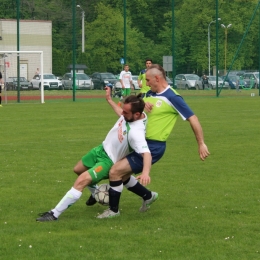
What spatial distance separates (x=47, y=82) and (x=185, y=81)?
11684mm

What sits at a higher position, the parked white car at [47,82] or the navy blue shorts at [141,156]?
the parked white car at [47,82]

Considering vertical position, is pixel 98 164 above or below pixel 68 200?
above

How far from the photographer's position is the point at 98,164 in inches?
327

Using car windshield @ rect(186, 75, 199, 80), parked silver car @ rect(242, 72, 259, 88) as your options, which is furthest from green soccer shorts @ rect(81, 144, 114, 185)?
parked silver car @ rect(242, 72, 259, 88)

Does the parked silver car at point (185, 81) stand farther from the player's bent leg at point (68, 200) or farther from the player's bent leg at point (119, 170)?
the player's bent leg at point (68, 200)

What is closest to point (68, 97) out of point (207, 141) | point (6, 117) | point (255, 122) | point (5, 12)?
point (5, 12)

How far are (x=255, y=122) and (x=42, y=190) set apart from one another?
46.1 feet

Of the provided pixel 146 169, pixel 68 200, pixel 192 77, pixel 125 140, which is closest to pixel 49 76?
pixel 192 77

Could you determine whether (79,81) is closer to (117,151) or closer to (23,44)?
(23,44)

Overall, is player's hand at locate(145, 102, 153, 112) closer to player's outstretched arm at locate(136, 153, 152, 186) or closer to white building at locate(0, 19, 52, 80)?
player's outstretched arm at locate(136, 153, 152, 186)

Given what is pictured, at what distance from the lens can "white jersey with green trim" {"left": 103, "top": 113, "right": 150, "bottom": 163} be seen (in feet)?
26.4

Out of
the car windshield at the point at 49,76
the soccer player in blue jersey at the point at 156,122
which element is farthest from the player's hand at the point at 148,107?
the car windshield at the point at 49,76

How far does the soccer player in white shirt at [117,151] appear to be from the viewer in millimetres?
8023

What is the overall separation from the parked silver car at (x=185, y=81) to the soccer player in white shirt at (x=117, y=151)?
35.8m
